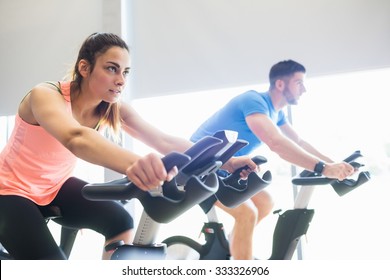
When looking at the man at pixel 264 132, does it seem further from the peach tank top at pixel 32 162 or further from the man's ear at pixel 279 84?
the peach tank top at pixel 32 162

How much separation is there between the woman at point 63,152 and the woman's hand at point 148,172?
350mm

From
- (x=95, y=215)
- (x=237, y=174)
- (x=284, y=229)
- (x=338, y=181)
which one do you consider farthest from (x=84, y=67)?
(x=338, y=181)

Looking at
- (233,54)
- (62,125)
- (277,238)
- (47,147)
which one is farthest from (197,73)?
(62,125)

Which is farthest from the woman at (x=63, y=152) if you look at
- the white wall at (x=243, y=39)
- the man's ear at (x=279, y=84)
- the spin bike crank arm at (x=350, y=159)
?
the white wall at (x=243, y=39)

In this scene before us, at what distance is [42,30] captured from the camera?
3.77 m

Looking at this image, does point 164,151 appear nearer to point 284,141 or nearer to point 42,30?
point 284,141

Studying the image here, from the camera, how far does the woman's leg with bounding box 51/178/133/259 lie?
1245mm

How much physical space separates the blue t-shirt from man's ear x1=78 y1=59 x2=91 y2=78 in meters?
0.88

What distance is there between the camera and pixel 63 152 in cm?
127

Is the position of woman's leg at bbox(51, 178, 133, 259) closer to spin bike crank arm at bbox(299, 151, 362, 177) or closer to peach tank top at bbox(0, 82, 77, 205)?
peach tank top at bbox(0, 82, 77, 205)

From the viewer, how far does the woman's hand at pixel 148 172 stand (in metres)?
0.67

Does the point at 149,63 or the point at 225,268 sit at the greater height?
the point at 149,63

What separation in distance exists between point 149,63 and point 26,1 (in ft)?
5.07

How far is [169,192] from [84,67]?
0.63 metres
